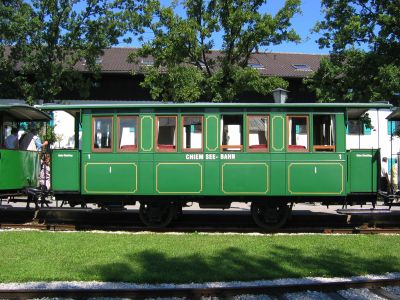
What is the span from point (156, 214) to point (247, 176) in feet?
7.63

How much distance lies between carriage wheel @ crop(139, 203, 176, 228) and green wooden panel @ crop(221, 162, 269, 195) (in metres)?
1.56

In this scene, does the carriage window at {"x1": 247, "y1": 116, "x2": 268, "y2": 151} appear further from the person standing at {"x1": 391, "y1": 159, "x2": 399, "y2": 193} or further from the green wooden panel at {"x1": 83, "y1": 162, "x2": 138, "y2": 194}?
the person standing at {"x1": 391, "y1": 159, "x2": 399, "y2": 193}

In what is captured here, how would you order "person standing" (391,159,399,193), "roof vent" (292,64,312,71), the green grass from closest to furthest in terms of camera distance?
the green grass → "person standing" (391,159,399,193) → "roof vent" (292,64,312,71)

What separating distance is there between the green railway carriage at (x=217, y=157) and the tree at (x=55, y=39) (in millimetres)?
9832

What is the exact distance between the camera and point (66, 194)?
11.2 m

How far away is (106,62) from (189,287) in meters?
23.4

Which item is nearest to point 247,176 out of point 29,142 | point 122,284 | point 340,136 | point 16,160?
point 340,136

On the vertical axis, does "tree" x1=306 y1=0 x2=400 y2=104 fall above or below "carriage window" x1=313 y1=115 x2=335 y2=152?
above

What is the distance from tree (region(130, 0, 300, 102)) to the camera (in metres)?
18.3

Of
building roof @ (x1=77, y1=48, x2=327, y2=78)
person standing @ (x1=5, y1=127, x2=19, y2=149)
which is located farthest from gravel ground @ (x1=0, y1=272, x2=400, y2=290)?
building roof @ (x1=77, y1=48, x2=327, y2=78)

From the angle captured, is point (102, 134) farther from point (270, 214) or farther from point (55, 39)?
point (55, 39)

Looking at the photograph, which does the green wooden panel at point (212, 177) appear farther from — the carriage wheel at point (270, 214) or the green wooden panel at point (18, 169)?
the green wooden panel at point (18, 169)

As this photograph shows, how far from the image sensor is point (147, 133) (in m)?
11.0

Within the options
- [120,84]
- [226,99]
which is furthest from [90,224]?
[120,84]
